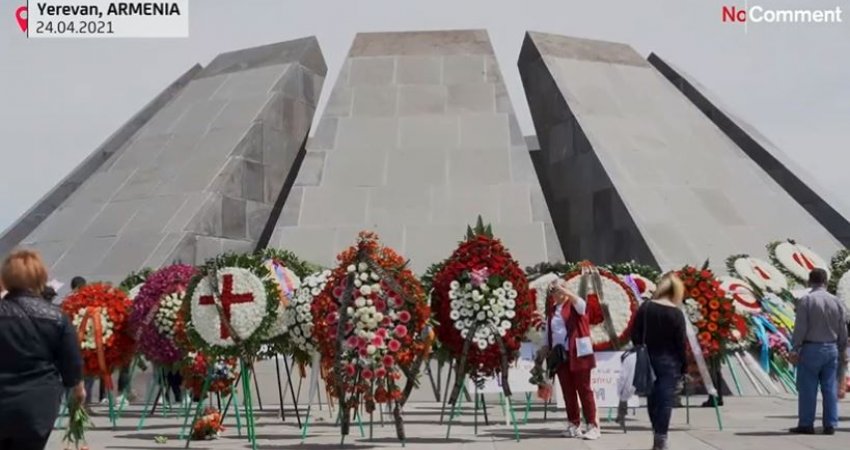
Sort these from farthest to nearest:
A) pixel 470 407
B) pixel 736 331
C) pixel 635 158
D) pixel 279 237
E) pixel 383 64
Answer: pixel 383 64 < pixel 635 158 < pixel 279 237 < pixel 470 407 < pixel 736 331

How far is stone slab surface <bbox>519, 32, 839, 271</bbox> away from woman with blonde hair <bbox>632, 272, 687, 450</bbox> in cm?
861

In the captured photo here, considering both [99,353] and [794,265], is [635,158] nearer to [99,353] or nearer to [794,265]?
[794,265]

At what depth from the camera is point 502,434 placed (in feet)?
33.1

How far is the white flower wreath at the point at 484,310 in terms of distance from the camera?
31.1 feet

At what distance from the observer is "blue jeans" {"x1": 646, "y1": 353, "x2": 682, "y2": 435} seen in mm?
8273

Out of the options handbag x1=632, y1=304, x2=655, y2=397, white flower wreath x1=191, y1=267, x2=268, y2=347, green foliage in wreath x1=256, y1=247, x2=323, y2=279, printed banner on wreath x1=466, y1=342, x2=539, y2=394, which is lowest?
printed banner on wreath x1=466, y1=342, x2=539, y2=394

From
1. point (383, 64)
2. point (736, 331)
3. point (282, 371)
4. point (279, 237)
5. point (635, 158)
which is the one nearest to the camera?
point (736, 331)

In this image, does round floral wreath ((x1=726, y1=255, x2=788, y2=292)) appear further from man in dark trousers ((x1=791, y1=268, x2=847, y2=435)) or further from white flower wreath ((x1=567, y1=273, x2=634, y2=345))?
man in dark trousers ((x1=791, y1=268, x2=847, y2=435))

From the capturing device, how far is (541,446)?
8.89 metres

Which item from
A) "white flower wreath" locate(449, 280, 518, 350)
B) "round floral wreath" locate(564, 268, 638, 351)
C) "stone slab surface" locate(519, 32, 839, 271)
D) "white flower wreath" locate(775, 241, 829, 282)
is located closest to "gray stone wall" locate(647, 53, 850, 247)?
"stone slab surface" locate(519, 32, 839, 271)

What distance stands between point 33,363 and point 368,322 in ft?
12.8

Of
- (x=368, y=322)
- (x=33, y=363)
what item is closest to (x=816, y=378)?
(x=368, y=322)

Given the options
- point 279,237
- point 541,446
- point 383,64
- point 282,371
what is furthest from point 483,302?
point 383,64

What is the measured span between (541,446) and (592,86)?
1472 centimetres
